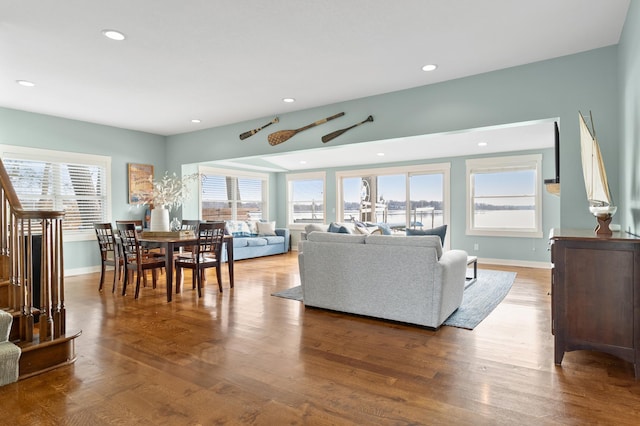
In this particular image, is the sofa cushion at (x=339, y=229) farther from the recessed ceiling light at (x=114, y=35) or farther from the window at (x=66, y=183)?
the window at (x=66, y=183)

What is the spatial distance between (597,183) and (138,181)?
6753mm

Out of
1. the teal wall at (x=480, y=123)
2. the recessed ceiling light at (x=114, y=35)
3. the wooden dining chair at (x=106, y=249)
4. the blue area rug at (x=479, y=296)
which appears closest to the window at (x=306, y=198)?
the teal wall at (x=480, y=123)

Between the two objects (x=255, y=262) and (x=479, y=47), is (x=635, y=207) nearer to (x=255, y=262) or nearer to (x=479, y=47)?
(x=479, y=47)

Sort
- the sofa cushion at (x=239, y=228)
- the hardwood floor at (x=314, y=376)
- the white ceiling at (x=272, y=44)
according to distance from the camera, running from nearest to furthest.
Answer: the hardwood floor at (x=314, y=376) < the white ceiling at (x=272, y=44) < the sofa cushion at (x=239, y=228)

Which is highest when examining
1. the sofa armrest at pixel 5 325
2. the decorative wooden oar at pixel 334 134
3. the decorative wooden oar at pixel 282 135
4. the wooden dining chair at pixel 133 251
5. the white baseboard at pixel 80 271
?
the decorative wooden oar at pixel 282 135

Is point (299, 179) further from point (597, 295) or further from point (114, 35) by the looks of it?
point (597, 295)

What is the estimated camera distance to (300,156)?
864 cm

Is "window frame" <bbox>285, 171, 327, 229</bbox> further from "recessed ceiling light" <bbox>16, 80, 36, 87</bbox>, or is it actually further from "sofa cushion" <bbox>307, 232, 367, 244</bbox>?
"recessed ceiling light" <bbox>16, 80, 36, 87</bbox>

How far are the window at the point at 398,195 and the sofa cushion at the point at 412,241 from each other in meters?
4.90

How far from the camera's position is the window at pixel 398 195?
8172 millimetres

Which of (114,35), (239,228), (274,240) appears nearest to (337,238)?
(114,35)

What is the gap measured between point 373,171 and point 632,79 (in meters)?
6.34

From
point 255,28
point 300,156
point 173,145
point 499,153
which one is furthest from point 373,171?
point 255,28

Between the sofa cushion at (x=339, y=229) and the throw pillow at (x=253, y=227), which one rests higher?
the sofa cushion at (x=339, y=229)
